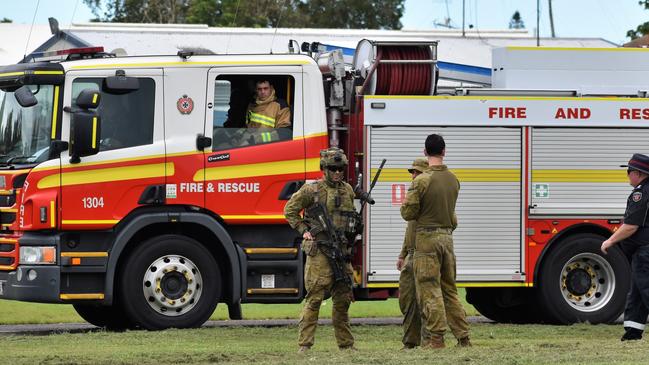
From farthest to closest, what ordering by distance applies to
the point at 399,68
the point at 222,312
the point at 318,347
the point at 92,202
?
the point at 222,312 < the point at 399,68 < the point at 92,202 < the point at 318,347

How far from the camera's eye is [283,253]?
46.7 ft

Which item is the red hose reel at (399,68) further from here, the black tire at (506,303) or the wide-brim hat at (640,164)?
the wide-brim hat at (640,164)

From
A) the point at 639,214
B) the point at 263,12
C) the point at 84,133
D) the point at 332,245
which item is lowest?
the point at 332,245

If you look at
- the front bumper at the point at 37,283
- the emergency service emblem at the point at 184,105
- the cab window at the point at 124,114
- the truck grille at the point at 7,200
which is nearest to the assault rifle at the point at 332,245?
the emergency service emblem at the point at 184,105

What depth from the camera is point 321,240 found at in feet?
38.3

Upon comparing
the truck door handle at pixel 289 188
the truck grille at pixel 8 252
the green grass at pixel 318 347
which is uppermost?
the truck door handle at pixel 289 188

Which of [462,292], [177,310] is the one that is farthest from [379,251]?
[462,292]

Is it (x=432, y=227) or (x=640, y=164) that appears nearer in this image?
(x=432, y=227)

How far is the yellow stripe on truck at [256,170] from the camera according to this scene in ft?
45.9

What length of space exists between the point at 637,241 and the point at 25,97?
19.8 ft

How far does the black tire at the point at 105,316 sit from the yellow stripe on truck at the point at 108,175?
1756mm

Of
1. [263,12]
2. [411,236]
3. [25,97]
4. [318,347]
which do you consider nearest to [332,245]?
[411,236]

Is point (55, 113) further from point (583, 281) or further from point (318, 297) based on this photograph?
point (583, 281)

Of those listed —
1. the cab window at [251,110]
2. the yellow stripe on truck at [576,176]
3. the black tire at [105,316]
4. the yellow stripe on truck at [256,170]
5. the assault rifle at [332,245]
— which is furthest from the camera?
the black tire at [105,316]
